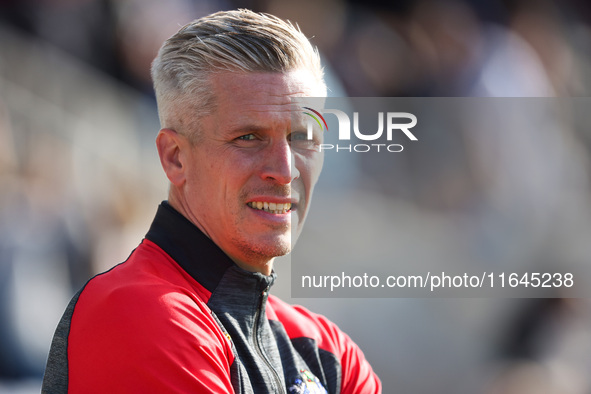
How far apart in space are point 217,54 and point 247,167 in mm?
252

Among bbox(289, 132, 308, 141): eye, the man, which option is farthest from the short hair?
bbox(289, 132, 308, 141): eye

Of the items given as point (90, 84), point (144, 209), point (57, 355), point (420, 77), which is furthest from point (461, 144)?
point (57, 355)

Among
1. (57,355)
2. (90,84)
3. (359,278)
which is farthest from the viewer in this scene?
(90,84)

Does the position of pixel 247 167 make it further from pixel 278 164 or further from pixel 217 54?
pixel 217 54

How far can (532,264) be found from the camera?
3785 mm

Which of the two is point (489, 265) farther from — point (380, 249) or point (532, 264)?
point (380, 249)

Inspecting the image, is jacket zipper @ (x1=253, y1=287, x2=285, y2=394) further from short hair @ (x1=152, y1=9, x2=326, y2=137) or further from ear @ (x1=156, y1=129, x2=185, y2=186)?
short hair @ (x1=152, y1=9, x2=326, y2=137)

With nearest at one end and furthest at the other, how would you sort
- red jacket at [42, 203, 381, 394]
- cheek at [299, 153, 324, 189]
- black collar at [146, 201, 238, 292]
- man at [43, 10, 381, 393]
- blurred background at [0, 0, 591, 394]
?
red jacket at [42, 203, 381, 394], man at [43, 10, 381, 393], black collar at [146, 201, 238, 292], cheek at [299, 153, 324, 189], blurred background at [0, 0, 591, 394]

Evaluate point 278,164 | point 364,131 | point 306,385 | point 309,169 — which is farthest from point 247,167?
point 364,131

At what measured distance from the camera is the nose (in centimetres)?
142

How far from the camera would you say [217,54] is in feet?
4.65

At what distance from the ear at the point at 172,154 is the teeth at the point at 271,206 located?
184 millimetres

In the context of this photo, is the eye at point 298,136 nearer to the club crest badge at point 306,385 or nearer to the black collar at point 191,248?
the black collar at point 191,248

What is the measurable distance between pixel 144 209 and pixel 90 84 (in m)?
0.75
